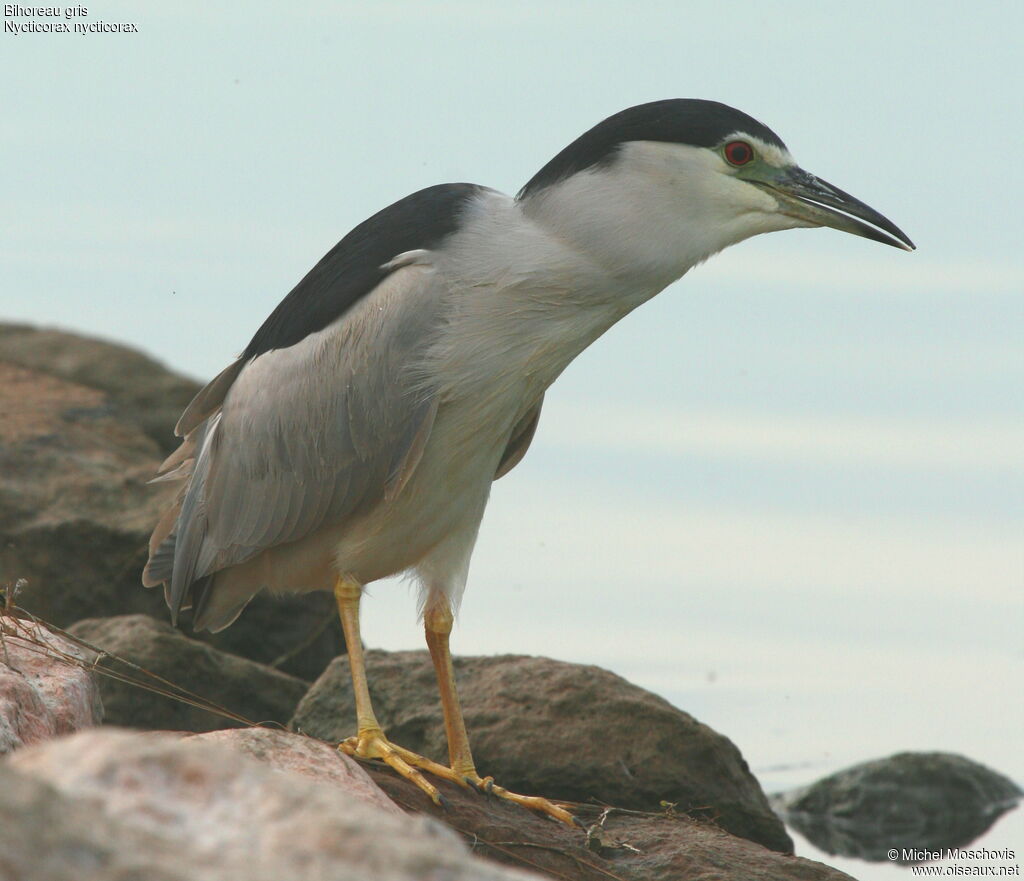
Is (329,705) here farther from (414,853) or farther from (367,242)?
(414,853)

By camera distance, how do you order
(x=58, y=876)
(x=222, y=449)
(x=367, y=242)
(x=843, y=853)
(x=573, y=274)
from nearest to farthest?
(x=58, y=876)
(x=573, y=274)
(x=367, y=242)
(x=222, y=449)
(x=843, y=853)

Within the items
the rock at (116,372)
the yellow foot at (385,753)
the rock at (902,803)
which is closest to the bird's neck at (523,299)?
the yellow foot at (385,753)

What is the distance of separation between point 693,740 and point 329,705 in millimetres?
1534

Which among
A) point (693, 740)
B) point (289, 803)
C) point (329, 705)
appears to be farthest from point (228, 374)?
point (289, 803)

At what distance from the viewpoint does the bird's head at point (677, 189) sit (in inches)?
192

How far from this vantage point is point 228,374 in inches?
227

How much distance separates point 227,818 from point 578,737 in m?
4.12

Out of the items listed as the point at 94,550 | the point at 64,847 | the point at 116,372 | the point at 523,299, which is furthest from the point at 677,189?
the point at 116,372

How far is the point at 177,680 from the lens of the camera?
6.72m

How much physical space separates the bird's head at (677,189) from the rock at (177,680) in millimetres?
2880

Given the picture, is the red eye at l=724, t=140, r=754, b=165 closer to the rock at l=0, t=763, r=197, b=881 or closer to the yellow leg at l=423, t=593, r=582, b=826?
the yellow leg at l=423, t=593, r=582, b=826

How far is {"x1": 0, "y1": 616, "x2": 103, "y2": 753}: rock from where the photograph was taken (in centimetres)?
404

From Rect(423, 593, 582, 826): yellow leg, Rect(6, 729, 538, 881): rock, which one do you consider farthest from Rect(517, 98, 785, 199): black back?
Rect(6, 729, 538, 881): rock

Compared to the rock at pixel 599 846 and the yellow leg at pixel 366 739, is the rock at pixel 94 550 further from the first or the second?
the rock at pixel 599 846
